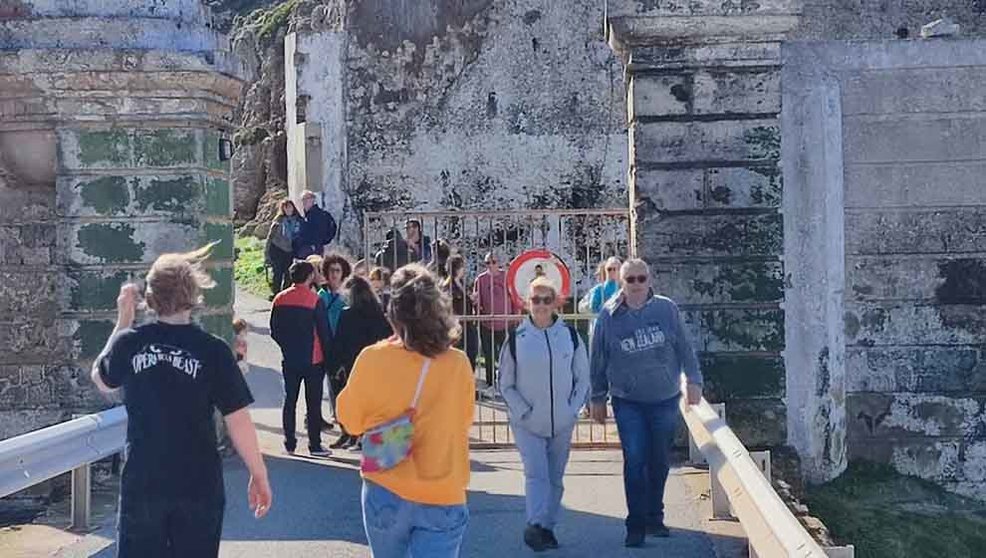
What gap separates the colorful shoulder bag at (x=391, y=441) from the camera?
212 inches

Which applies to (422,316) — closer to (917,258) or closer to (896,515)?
(896,515)

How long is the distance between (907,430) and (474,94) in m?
17.0

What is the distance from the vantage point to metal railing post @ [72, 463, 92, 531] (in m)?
8.27

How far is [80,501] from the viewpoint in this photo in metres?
8.33

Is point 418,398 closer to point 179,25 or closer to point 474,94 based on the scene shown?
point 179,25

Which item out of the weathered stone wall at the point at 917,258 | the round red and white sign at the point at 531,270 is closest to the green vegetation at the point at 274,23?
the round red and white sign at the point at 531,270

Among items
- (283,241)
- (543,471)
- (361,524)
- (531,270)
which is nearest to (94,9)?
(531,270)

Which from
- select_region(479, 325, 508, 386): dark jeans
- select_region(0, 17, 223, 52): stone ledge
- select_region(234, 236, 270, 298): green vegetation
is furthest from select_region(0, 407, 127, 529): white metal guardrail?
select_region(234, 236, 270, 298): green vegetation

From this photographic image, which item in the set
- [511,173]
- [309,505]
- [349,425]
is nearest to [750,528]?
[349,425]

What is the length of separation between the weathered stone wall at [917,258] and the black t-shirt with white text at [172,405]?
6.00 meters

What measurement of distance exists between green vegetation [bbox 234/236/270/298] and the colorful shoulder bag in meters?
20.7

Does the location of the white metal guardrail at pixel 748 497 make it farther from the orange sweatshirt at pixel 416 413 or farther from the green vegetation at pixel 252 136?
the green vegetation at pixel 252 136

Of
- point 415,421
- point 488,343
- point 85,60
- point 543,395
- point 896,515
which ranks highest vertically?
point 85,60

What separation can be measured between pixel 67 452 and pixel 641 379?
306 cm
